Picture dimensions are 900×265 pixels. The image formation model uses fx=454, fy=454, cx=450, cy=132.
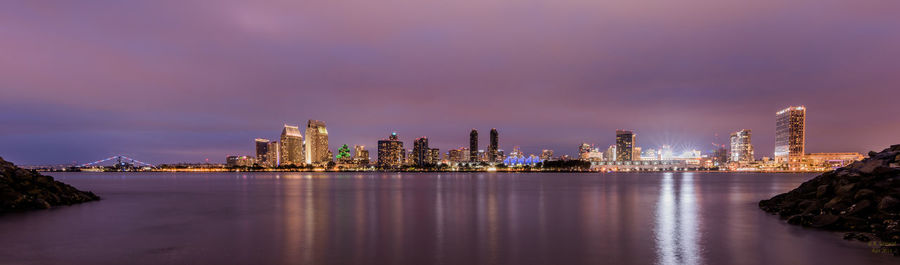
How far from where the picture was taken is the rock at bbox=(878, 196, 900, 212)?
17047 mm

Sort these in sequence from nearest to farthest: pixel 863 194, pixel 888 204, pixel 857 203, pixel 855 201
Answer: pixel 888 204, pixel 857 203, pixel 863 194, pixel 855 201

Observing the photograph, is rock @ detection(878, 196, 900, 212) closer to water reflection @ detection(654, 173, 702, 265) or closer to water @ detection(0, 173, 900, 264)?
water @ detection(0, 173, 900, 264)

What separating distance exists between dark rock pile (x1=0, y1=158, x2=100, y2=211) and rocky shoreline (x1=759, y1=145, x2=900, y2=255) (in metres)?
39.2

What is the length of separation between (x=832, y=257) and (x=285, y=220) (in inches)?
848

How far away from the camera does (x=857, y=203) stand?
1861 cm

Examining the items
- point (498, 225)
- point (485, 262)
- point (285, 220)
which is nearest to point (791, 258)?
point (485, 262)

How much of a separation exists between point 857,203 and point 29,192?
43.3m

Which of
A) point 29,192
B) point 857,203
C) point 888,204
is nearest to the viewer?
point 888,204

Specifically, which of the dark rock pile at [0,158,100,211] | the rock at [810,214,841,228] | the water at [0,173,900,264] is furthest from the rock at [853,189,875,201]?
the dark rock pile at [0,158,100,211]

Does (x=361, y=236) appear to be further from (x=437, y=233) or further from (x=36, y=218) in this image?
(x=36, y=218)

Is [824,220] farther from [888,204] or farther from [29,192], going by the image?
[29,192]

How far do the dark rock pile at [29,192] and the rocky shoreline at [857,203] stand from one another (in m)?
39.2

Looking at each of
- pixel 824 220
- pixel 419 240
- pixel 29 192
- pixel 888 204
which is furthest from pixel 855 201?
pixel 29 192

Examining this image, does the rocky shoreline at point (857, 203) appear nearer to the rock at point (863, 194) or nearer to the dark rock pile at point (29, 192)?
the rock at point (863, 194)
